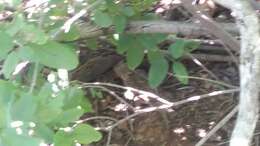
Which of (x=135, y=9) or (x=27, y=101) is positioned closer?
(x=27, y=101)

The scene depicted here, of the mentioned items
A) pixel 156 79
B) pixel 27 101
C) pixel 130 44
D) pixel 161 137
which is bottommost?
pixel 161 137

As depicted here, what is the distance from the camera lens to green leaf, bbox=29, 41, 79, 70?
1.41m

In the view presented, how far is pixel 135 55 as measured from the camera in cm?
203

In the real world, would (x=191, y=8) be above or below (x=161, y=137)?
above

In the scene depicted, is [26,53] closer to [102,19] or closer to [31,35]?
[31,35]

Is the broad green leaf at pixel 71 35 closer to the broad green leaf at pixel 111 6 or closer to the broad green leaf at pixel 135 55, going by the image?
the broad green leaf at pixel 111 6

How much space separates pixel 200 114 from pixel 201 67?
0.64 feet

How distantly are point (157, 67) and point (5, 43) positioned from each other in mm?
776

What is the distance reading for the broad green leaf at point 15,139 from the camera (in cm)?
116

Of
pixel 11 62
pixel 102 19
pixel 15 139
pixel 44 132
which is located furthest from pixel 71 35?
pixel 15 139

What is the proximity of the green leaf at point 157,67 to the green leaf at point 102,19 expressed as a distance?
0.91 feet

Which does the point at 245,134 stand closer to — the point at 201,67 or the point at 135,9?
the point at 135,9

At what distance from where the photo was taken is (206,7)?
240cm

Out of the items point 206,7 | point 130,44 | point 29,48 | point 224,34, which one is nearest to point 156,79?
point 130,44
